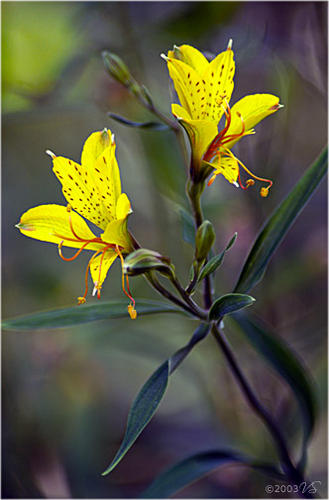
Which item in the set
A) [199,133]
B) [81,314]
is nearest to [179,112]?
Answer: [199,133]

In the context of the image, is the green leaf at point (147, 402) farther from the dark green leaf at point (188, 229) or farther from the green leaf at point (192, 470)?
the green leaf at point (192, 470)

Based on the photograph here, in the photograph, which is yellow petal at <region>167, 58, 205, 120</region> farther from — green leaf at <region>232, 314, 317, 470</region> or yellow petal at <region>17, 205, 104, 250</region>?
green leaf at <region>232, 314, 317, 470</region>

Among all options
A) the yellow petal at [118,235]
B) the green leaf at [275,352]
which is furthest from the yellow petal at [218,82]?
the green leaf at [275,352]

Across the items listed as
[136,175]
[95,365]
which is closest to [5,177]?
[136,175]

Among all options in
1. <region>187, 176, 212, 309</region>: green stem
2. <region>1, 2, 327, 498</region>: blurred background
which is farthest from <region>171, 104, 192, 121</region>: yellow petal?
<region>1, 2, 327, 498</region>: blurred background

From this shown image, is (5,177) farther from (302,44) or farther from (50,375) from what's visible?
(302,44)

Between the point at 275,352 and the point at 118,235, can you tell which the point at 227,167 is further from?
the point at 275,352
